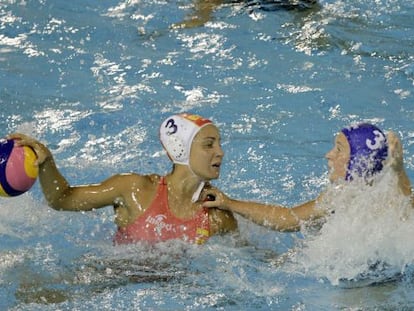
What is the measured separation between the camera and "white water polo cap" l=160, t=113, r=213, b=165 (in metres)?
5.23

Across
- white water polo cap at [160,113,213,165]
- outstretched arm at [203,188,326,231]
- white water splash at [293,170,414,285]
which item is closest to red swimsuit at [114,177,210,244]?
outstretched arm at [203,188,326,231]

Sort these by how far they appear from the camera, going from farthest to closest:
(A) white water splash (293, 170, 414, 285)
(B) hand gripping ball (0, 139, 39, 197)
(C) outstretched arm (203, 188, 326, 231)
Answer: (C) outstretched arm (203, 188, 326, 231) < (A) white water splash (293, 170, 414, 285) < (B) hand gripping ball (0, 139, 39, 197)

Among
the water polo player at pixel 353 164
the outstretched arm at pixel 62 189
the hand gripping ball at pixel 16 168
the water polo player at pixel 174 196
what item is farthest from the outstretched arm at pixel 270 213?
the hand gripping ball at pixel 16 168

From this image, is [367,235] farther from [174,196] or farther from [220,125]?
[220,125]

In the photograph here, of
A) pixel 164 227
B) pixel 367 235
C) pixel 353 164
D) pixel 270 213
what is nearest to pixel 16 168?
pixel 164 227

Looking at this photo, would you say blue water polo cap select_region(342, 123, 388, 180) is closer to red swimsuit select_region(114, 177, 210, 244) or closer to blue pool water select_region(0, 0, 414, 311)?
blue pool water select_region(0, 0, 414, 311)

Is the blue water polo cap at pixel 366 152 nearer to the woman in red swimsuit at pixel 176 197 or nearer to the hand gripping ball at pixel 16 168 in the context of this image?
the woman in red swimsuit at pixel 176 197

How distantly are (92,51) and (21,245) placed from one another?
10.8ft

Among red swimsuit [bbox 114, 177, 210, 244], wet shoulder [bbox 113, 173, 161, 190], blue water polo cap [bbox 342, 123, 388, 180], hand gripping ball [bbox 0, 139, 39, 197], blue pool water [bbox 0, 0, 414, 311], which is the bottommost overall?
blue pool water [bbox 0, 0, 414, 311]

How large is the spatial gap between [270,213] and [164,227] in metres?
0.56

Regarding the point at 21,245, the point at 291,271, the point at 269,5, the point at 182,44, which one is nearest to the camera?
the point at 291,271

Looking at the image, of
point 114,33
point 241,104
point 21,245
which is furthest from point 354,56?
point 21,245

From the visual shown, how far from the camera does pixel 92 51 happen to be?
28.0ft

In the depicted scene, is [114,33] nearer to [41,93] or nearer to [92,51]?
[92,51]
